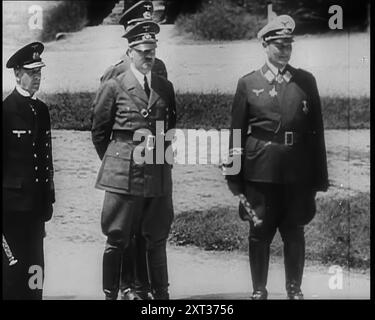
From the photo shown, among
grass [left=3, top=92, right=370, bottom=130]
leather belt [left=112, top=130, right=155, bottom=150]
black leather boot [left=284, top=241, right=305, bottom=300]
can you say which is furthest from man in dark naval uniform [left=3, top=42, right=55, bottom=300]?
black leather boot [left=284, top=241, right=305, bottom=300]

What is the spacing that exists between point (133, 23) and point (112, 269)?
4.99 feet

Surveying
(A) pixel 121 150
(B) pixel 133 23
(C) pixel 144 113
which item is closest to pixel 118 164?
(A) pixel 121 150

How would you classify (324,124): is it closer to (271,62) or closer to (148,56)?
(271,62)

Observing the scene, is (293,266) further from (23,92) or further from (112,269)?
(23,92)

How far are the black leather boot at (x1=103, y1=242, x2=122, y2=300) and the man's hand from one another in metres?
0.79

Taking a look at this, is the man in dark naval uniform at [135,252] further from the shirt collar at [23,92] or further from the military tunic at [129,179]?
the shirt collar at [23,92]

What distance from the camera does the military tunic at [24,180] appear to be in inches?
317

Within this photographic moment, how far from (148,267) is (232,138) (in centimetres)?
95

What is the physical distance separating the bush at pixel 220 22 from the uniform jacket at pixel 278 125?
33 cm

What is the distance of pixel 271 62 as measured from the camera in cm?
814

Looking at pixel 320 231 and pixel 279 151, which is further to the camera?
pixel 320 231

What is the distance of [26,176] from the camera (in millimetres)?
8047

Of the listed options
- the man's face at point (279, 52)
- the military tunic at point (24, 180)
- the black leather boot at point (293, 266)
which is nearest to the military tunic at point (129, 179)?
the military tunic at point (24, 180)
